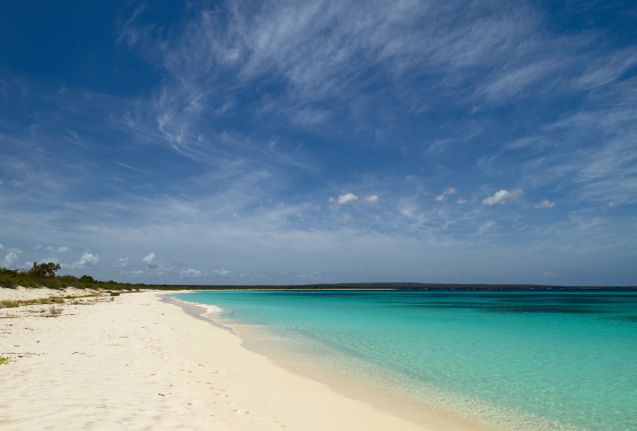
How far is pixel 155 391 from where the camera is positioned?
8.28m

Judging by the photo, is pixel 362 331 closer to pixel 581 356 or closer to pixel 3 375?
pixel 581 356

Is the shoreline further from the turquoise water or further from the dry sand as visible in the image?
the turquoise water

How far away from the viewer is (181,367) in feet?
36.6

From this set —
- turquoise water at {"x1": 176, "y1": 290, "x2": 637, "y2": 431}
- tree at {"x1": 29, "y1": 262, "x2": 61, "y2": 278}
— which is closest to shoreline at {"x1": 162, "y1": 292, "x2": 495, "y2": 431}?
turquoise water at {"x1": 176, "y1": 290, "x2": 637, "y2": 431}

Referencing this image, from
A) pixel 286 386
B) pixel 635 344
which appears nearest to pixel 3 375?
pixel 286 386

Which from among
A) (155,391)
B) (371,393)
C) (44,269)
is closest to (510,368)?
(371,393)

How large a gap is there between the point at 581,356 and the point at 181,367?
57.6 feet

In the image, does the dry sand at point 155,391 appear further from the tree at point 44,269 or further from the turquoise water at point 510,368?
the tree at point 44,269

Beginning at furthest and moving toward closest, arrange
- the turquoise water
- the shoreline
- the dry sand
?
the turquoise water
the shoreline
the dry sand

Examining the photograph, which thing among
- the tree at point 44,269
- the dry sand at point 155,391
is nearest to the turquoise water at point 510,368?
the dry sand at point 155,391

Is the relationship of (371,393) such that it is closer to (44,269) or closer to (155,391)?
(155,391)

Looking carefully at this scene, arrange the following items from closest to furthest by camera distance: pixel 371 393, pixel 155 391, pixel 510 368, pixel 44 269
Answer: pixel 155 391
pixel 371 393
pixel 510 368
pixel 44 269

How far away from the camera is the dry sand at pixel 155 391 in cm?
644

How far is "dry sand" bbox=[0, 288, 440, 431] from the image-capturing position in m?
6.44
